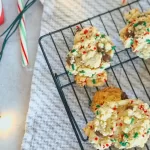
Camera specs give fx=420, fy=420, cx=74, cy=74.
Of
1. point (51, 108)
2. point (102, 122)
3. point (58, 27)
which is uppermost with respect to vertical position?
point (58, 27)

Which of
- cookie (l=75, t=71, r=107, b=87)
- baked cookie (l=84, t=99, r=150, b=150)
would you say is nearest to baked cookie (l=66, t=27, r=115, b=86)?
cookie (l=75, t=71, r=107, b=87)

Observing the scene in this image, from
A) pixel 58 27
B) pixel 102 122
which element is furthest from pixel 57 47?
pixel 102 122

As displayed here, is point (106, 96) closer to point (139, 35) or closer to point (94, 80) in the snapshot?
point (94, 80)

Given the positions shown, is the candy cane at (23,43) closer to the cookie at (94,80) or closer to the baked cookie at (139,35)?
the cookie at (94,80)

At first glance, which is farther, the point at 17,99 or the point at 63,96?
the point at 17,99

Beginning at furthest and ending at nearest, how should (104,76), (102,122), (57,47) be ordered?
(57,47) < (104,76) < (102,122)

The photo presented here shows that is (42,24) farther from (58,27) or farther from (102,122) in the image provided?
(102,122)

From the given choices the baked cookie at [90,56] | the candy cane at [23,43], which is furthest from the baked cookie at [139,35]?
the candy cane at [23,43]
